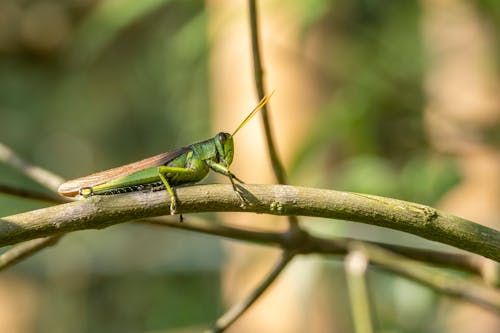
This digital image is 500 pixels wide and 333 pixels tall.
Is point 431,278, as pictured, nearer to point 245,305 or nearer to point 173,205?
point 245,305

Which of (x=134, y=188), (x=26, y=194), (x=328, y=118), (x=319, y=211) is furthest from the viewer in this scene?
(x=328, y=118)

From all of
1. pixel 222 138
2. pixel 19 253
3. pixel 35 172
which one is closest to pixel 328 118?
pixel 222 138

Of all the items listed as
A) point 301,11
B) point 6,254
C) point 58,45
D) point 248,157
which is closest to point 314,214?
point 6,254

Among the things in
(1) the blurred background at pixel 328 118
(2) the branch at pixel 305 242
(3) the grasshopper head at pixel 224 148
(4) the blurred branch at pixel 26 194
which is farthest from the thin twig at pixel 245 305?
(1) the blurred background at pixel 328 118

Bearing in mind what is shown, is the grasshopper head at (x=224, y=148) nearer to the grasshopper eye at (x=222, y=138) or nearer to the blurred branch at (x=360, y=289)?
the grasshopper eye at (x=222, y=138)

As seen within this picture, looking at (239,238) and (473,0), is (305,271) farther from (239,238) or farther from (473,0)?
(473,0)
